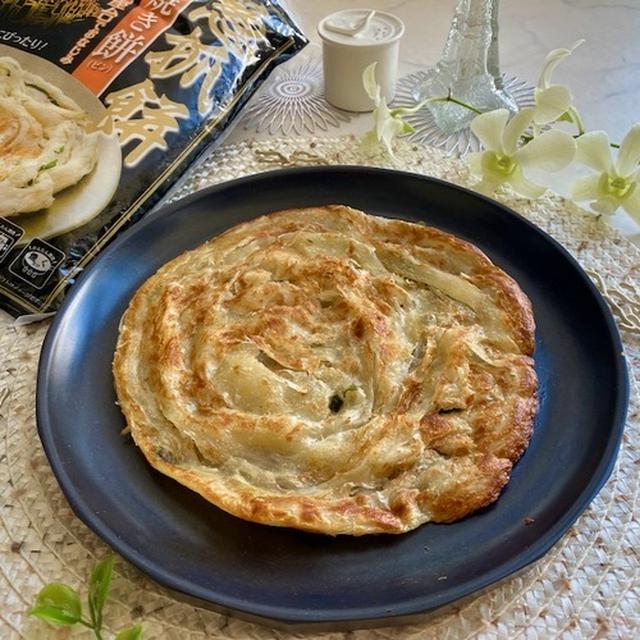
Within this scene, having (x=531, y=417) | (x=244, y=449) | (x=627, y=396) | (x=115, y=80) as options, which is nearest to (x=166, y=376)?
(x=244, y=449)

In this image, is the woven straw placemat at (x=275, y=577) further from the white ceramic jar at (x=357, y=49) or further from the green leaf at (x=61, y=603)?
the white ceramic jar at (x=357, y=49)

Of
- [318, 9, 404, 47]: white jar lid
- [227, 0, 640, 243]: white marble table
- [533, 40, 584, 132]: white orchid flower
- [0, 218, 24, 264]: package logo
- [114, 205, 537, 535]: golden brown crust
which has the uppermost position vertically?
[318, 9, 404, 47]: white jar lid

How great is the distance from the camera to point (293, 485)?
1218mm

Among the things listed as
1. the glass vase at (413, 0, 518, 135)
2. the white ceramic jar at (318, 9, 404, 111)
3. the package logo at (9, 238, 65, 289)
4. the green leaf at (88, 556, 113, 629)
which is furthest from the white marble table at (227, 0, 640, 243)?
the green leaf at (88, 556, 113, 629)

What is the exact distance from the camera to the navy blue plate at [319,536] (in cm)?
109

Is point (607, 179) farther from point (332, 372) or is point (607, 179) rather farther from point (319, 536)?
point (319, 536)

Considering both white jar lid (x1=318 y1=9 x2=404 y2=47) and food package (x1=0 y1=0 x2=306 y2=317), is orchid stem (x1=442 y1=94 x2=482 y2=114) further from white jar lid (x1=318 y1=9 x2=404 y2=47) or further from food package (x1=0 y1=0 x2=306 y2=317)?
food package (x1=0 y1=0 x2=306 y2=317)

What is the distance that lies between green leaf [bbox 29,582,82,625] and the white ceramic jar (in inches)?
59.0

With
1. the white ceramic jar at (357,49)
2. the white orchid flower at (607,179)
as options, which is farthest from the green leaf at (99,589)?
the white ceramic jar at (357,49)

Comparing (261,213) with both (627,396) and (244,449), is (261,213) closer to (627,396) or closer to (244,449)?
(244,449)

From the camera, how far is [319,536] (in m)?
Result: 1.16

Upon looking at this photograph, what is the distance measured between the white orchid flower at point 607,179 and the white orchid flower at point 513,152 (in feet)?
0.21

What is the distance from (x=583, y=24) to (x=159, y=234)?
67.1 inches

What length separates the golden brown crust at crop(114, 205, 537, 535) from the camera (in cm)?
120
